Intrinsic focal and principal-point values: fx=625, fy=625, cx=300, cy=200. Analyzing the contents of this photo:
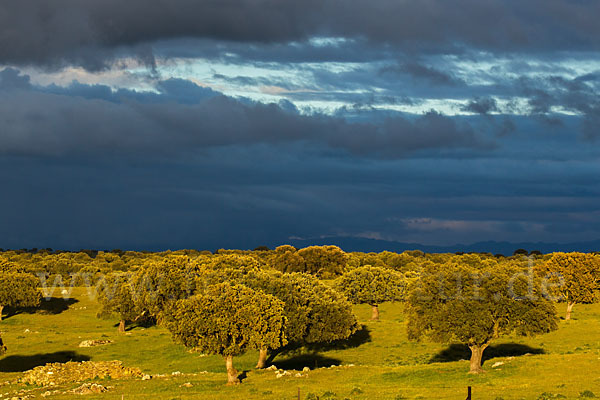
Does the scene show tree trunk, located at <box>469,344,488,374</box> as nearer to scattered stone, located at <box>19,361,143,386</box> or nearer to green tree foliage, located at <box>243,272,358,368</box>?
green tree foliage, located at <box>243,272,358,368</box>

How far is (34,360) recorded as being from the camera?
291 ft

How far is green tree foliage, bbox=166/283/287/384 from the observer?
62750 mm

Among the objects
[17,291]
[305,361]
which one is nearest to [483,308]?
[305,361]

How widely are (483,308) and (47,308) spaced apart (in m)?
104

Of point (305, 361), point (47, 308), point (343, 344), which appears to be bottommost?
point (305, 361)

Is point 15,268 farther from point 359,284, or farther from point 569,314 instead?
point 569,314

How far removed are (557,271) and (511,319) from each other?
2126 inches

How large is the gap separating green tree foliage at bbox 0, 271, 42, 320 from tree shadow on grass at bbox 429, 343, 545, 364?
85.2 metres

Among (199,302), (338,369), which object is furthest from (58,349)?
(338,369)

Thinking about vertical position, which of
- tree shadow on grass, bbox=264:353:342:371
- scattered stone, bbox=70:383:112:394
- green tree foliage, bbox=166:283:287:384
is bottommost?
tree shadow on grass, bbox=264:353:342:371

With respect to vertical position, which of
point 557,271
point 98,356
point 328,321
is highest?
point 557,271

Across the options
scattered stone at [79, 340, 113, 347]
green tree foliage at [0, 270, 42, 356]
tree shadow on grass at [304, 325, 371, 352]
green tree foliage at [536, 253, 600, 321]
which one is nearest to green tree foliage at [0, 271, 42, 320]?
green tree foliage at [0, 270, 42, 356]

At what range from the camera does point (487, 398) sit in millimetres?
46625

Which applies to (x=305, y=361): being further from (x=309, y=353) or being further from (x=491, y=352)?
(x=491, y=352)
